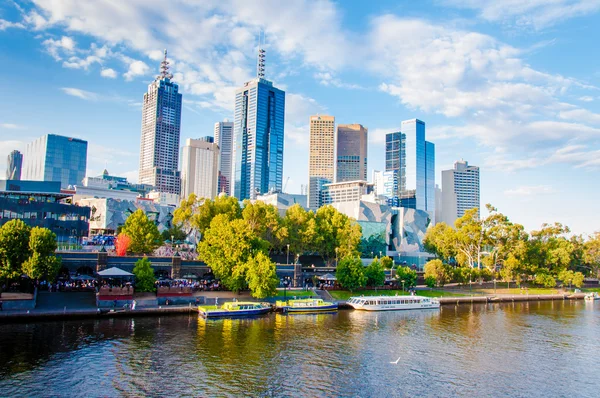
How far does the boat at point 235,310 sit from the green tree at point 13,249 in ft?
92.5

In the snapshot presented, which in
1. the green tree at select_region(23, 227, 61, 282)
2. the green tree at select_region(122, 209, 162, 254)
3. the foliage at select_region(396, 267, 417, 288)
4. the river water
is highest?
the green tree at select_region(122, 209, 162, 254)

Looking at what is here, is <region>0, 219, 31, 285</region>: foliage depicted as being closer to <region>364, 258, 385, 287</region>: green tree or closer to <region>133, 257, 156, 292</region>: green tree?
<region>133, 257, 156, 292</region>: green tree

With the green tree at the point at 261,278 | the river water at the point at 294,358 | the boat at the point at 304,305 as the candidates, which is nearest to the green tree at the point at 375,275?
the boat at the point at 304,305

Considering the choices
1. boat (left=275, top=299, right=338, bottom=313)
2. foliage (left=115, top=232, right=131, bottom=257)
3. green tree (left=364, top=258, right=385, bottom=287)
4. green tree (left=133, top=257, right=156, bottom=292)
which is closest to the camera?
green tree (left=133, top=257, right=156, bottom=292)

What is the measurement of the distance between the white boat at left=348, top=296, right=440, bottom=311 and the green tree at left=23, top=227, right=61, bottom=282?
54.6 meters

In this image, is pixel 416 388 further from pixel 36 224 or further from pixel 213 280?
pixel 36 224

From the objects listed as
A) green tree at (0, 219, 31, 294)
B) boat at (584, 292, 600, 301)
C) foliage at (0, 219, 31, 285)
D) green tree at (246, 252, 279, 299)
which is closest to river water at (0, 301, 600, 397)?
green tree at (246, 252, 279, 299)

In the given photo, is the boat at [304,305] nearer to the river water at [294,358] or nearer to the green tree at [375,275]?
the river water at [294,358]

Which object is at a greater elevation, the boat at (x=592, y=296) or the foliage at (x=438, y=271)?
the foliage at (x=438, y=271)

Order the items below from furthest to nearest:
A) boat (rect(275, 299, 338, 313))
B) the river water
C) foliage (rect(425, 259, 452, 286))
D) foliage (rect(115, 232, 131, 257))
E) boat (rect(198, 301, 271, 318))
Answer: foliage (rect(425, 259, 452, 286)) → foliage (rect(115, 232, 131, 257)) → boat (rect(275, 299, 338, 313)) → boat (rect(198, 301, 271, 318)) → the river water

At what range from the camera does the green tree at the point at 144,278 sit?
82387mm

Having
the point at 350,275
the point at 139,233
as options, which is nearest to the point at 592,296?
the point at 350,275

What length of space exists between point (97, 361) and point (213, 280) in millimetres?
48239

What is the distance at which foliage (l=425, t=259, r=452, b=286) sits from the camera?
12082 cm
